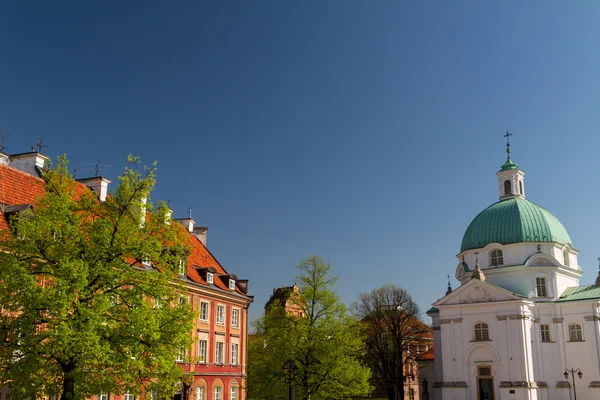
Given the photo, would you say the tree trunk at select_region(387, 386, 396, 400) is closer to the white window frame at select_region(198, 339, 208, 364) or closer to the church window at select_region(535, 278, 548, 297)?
the church window at select_region(535, 278, 548, 297)

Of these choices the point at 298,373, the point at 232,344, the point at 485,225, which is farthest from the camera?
the point at 485,225

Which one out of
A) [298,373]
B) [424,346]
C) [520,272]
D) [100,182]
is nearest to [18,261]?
[100,182]

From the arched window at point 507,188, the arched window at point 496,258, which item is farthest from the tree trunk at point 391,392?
the arched window at point 507,188

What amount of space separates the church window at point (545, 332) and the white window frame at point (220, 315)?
3423 centimetres

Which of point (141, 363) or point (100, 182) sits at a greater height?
point (100, 182)

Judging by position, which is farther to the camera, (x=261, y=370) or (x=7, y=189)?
(x=261, y=370)

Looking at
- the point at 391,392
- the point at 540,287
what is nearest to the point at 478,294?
the point at 540,287

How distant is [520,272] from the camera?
64438mm

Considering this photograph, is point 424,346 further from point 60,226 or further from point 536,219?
point 60,226

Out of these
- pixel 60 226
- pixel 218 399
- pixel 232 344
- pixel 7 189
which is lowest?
pixel 218 399

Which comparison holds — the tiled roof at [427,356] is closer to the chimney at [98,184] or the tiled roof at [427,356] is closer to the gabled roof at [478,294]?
the gabled roof at [478,294]

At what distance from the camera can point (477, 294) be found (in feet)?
207

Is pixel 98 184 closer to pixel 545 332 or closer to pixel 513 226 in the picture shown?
pixel 513 226

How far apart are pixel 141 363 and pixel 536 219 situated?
53.9m
